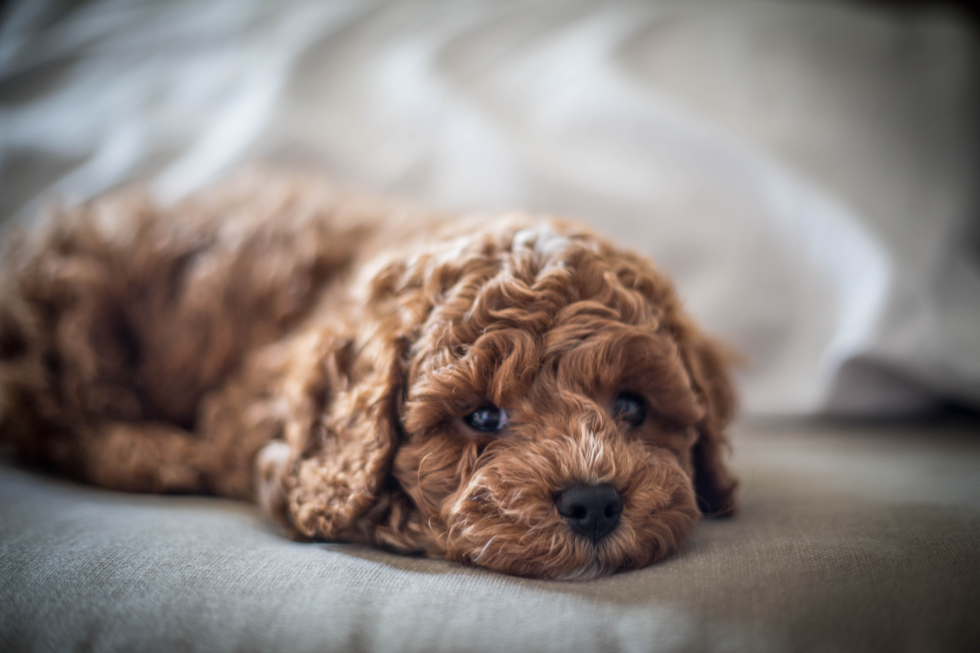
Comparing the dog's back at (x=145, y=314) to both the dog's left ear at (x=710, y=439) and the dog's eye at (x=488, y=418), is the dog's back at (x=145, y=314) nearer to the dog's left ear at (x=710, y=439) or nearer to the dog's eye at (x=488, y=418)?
the dog's eye at (x=488, y=418)

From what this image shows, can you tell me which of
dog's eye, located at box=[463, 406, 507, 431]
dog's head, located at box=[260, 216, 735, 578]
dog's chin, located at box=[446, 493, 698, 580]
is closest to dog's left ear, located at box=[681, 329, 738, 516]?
dog's head, located at box=[260, 216, 735, 578]

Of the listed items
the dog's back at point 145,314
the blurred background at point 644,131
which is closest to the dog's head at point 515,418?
the dog's back at point 145,314

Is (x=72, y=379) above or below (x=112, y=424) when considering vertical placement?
above

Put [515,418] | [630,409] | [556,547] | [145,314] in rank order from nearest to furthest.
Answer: [556,547] < [515,418] < [630,409] < [145,314]

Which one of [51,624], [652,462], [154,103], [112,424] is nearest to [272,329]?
[112,424]

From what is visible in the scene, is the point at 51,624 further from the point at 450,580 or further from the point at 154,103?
the point at 154,103

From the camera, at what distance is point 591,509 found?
4.58 feet

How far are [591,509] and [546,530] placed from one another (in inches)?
4.6

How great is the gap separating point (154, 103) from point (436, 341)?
290 cm

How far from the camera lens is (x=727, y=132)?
2971 millimetres

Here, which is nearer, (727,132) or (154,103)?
(727,132)

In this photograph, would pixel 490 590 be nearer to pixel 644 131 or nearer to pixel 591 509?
pixel 591 509

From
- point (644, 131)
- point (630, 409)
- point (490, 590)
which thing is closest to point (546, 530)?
point (490, 590)

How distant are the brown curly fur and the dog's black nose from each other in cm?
2
